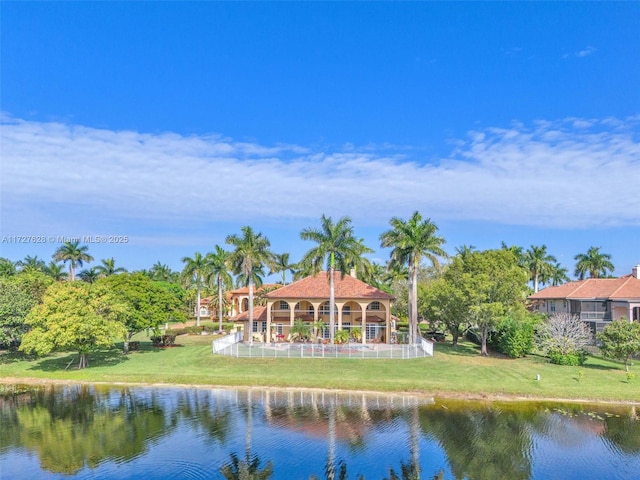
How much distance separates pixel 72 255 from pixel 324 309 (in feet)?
184

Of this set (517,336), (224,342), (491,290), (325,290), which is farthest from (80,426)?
(517,336)

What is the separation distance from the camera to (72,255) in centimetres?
8706

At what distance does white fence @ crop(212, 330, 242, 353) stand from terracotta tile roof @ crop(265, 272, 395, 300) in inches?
220

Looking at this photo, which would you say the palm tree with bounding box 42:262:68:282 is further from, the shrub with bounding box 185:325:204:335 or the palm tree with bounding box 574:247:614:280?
the palm tree with bounding box 574:247:614:280

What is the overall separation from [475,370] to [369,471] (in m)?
20.9

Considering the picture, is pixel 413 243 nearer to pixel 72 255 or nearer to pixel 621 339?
pixel 621 339

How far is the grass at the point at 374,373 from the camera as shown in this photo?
32.4 meters

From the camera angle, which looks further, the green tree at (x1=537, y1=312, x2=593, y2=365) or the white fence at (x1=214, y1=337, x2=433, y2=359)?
the white fence at (x1=214, y1=337, x2=433, y2=359)

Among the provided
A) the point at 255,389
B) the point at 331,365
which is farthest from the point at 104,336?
the point at 331,365

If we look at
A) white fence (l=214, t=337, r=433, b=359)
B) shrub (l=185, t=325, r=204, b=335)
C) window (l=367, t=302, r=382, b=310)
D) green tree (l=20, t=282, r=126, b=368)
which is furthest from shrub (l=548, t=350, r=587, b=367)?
shrub (l=185, t=325, r=204, b=335)

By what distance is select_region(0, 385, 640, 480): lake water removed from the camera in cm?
1997

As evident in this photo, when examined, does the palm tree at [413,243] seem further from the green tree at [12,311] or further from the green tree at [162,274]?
the green tree at [162,274]

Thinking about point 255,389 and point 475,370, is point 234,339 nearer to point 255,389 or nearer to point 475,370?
point 255,389

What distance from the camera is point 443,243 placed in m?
46.8
